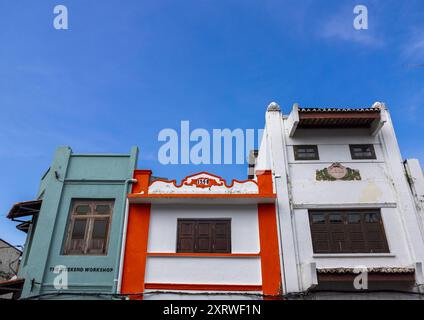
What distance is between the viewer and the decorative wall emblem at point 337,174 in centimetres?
1103

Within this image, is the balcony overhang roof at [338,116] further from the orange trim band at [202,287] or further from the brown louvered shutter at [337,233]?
the orange trim band at [202,287]

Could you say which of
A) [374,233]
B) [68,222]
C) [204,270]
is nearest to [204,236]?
[204,270]

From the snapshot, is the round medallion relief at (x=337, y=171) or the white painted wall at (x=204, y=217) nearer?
the white painted wall at (x=204, y=217)

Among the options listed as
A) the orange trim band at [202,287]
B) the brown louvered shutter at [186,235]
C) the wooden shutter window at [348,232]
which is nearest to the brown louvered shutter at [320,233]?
the wooden shutter window at [348,232]

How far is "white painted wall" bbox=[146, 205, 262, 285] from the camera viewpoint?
31.3ft

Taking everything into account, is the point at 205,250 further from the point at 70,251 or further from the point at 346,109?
the point at 346,109

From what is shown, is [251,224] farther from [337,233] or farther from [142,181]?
[142,181]

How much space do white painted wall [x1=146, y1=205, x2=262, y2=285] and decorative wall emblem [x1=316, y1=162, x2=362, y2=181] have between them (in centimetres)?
255

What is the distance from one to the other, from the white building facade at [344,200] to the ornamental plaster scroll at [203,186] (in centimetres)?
102

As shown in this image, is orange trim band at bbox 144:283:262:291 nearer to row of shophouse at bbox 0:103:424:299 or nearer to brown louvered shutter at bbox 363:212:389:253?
row of shophouse at bbox 0:103:424:299

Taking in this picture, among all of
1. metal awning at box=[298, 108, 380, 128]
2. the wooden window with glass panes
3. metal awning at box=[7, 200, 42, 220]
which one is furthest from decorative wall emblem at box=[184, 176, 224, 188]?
metal awning at box=[7, 200, 42, 220]

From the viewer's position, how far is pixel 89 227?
1036cm

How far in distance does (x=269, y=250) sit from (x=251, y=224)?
3.15 feet
